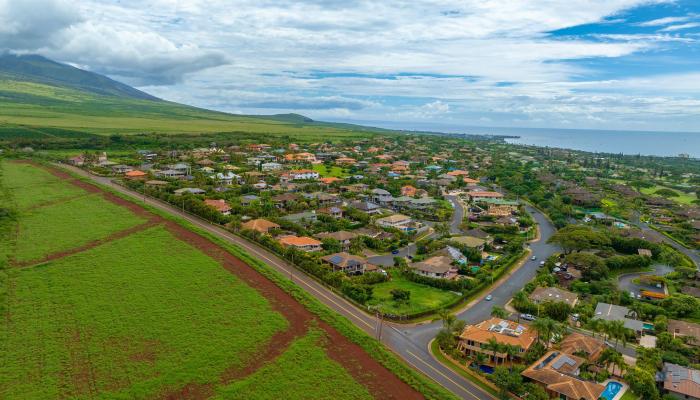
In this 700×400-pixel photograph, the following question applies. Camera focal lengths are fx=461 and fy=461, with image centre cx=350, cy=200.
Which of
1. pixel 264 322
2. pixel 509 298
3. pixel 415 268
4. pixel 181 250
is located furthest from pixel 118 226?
pixel 509 298

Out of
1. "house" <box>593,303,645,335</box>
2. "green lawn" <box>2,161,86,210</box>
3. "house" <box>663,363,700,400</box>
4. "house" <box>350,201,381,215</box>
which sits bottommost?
"house" <box>663,363,700,400</box>

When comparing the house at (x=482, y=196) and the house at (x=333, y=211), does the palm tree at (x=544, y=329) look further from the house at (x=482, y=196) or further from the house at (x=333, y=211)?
the house at (x=482, y=196)

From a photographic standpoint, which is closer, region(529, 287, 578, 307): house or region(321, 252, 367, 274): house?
region(529, 287, 578, 307): house

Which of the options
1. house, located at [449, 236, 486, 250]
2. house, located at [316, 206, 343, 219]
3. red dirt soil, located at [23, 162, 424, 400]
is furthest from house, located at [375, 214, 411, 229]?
red dirt soil, located at [23, 162, 424, 400]

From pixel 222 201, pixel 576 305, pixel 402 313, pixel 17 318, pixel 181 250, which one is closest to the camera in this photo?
pixel 17 318

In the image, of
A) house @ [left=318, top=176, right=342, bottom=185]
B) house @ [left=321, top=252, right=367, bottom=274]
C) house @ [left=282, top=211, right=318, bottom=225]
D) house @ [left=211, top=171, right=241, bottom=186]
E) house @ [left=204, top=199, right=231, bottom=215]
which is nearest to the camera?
house @ [left=321, top=252, right=367, bottom=274]

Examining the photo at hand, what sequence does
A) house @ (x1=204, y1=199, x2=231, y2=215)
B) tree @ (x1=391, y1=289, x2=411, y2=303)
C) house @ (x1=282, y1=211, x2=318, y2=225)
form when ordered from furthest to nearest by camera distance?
house @ (x1=204, y1=199, x2=231, y2=215)
house @ (x1=282, y1=211, x2=318, y2=225)
tree @ (x1=391, y1=289, x2=411, y2=303)

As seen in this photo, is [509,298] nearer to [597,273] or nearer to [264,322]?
[597,273]

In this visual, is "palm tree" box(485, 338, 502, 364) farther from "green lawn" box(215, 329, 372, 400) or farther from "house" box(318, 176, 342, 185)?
"house" box(318, 176, 342, 185)
